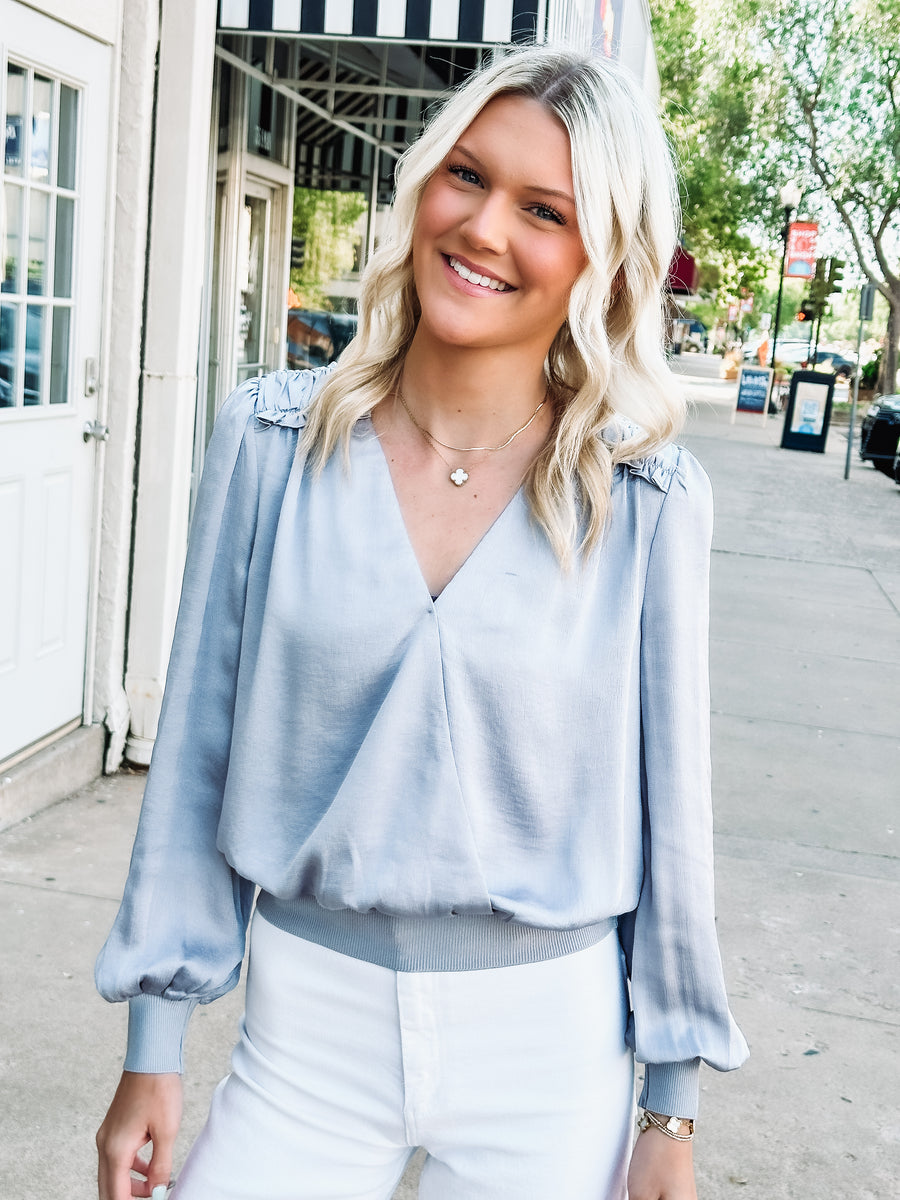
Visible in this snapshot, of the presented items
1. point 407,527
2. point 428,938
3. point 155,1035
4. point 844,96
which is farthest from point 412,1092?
point 844,96

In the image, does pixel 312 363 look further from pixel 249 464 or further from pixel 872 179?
pixel 872 179

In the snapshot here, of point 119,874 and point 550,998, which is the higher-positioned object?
point 550,998

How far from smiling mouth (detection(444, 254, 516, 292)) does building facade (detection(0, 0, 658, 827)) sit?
303 centimetres

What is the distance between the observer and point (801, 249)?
→ 1013 inches

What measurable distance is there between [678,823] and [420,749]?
0.31m

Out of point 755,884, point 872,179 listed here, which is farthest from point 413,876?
point 872,179

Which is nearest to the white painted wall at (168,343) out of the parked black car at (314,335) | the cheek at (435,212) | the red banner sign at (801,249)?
the cheek at (435,212)

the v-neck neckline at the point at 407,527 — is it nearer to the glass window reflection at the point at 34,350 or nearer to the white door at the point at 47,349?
the white door at the point at 47,349

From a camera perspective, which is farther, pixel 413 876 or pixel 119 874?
pixel 119 874

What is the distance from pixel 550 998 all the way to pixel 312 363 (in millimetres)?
9543

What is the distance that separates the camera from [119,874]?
165 inches

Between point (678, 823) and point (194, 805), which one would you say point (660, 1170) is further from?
point (194, 805)

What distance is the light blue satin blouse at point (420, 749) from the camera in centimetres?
137

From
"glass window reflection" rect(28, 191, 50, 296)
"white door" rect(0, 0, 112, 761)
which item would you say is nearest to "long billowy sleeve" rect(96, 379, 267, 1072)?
"white door" rect(0, 0, 112, 761)
